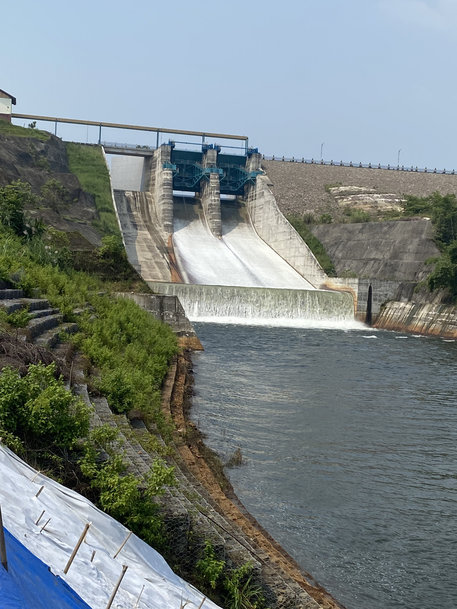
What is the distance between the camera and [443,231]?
141 feet

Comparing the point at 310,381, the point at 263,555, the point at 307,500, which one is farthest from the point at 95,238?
the point at 263,555

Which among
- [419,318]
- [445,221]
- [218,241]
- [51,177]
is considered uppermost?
[51,177]

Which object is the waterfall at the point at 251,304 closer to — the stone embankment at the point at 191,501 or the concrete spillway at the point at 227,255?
the concrete spillway at the point at 227,255

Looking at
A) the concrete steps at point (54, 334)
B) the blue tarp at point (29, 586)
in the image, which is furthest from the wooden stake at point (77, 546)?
the concrete steps at point (54, 334)

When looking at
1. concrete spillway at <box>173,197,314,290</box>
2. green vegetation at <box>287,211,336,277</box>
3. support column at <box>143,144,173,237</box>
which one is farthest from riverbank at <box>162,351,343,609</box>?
support column at <box>143,144,173,237</box>

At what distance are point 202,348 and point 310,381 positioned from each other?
18.3ft

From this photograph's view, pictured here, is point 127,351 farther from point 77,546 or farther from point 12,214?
point 77,546

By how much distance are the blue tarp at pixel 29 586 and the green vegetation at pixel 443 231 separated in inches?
1327

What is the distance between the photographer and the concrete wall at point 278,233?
43.8 m

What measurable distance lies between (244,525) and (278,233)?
40.4m

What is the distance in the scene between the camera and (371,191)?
2227 inches

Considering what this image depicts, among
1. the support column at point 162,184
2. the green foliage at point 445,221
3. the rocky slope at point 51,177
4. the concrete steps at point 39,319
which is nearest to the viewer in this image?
the concrete steps at point 39,319

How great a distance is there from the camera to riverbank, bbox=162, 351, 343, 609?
19.5 feet

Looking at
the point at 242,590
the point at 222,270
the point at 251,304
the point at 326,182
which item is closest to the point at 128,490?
the point at 242,590
